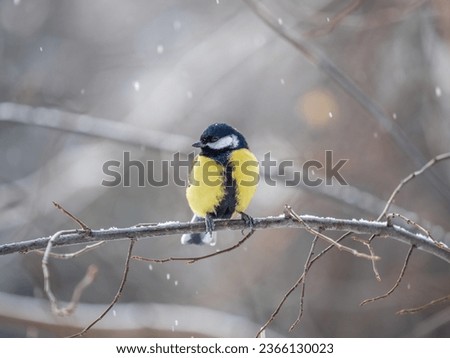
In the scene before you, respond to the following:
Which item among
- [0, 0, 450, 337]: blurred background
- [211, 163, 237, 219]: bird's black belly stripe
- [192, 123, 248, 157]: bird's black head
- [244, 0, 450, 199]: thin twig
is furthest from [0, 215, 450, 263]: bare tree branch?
[0, 0, 450, 337]: blurred background

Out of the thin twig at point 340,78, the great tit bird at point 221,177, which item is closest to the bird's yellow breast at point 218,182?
the great tit bird at point 221,177

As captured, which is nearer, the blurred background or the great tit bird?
the great tit bird

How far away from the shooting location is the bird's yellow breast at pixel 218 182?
351 centimetres

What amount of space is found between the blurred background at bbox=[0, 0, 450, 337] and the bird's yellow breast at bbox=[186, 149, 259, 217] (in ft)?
4.79

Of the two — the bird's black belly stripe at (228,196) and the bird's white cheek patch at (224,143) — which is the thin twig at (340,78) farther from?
the bird's black belly stripe at (228,196)

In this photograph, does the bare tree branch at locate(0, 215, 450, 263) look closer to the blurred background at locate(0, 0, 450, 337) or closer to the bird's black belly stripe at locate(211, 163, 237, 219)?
the bird's black belly stripe at locate(211, 163, 237, 219)

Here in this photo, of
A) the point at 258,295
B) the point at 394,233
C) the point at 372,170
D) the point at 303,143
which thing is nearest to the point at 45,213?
the point at 258,295

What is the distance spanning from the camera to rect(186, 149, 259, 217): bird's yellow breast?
3.51 meters

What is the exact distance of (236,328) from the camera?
523 centimetres

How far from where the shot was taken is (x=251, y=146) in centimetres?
812

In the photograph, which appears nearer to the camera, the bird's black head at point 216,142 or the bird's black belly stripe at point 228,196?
the bird's black belly stripe at point 228,196

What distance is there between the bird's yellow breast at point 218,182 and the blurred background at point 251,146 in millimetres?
1460
